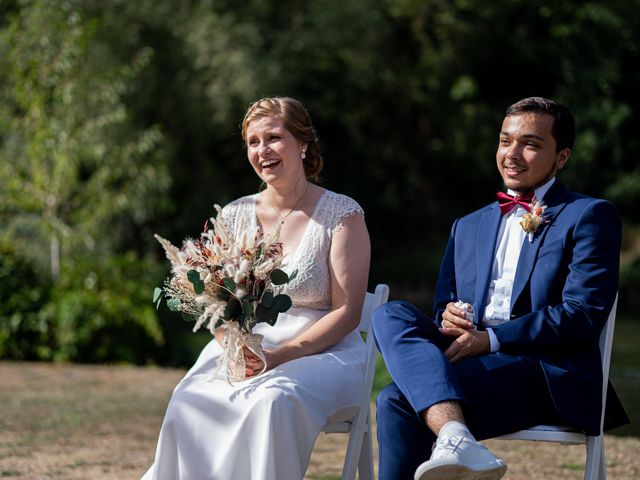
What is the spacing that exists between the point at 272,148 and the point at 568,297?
154 cm

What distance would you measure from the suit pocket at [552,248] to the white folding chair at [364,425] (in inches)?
32.4

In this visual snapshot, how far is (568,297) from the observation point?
12.3ft

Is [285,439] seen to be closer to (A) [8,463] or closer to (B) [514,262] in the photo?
(B) [514,262]

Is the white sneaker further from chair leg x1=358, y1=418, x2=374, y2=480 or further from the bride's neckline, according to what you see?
the bride's neckline

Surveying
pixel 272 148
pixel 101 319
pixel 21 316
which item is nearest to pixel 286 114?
pixel 272 148

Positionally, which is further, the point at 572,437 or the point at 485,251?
the point at 485,251

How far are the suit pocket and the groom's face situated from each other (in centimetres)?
29

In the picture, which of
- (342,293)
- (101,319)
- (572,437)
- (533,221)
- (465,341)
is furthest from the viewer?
(101,319)

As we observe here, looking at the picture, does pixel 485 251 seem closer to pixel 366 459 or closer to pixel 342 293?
pixel 342 293

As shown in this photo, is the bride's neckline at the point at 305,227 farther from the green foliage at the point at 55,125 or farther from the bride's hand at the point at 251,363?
the green foliage at the point at 55,125

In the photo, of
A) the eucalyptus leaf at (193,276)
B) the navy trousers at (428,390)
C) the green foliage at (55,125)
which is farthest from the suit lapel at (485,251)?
the green foliage at (55,125)

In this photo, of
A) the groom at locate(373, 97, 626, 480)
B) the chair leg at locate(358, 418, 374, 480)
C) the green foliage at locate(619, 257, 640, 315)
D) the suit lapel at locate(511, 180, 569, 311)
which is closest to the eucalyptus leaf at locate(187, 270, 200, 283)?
the groom at locate(373, 97, 626, 480)

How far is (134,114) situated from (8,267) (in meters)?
6.54

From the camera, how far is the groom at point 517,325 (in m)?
3.62
